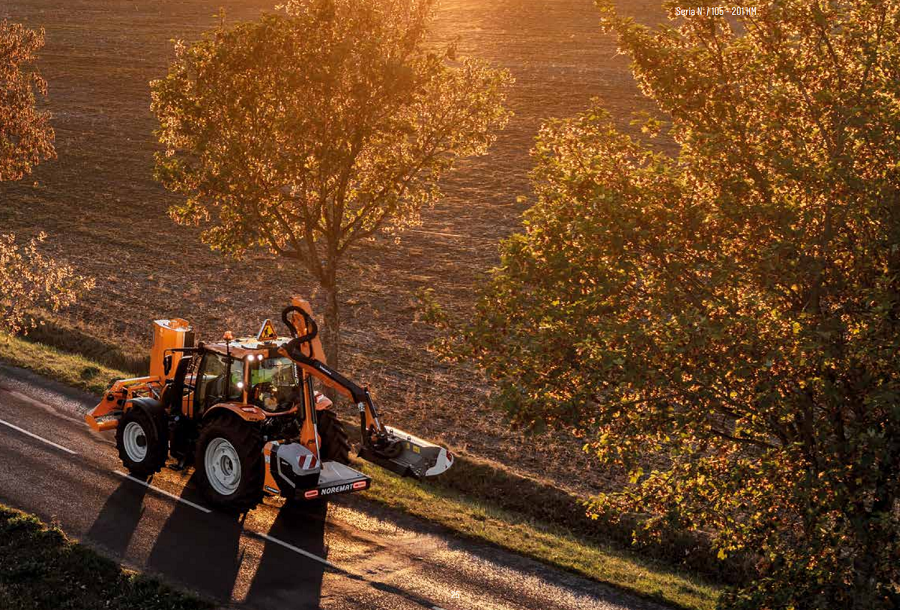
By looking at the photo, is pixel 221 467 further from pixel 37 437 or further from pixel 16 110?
pixel 16 110

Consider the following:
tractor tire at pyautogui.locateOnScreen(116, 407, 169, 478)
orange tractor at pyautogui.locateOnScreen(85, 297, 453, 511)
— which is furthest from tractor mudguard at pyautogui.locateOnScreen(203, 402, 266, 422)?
tractor tire at pyautogui.locateOnScreen(116, 407, 169, 478)

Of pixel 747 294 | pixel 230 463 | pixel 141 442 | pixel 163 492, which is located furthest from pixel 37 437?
pixel 747 294

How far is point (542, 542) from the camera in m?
16.6

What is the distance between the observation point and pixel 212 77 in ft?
65.5

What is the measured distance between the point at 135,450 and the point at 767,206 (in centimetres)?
1306

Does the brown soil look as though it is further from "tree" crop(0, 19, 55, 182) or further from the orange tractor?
"tree" crop(0, 19, 55, 182)

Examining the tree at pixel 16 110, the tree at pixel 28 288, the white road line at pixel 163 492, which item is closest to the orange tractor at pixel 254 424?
the white road line at pixel 163 492

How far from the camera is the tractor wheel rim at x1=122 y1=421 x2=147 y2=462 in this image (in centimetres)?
1780

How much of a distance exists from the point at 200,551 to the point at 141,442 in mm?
3888

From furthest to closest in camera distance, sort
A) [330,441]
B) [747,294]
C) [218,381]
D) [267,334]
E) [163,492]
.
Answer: [330,441], [163,492], [267,334], [218,381], [747,294]

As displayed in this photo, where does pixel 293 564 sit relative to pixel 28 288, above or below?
below

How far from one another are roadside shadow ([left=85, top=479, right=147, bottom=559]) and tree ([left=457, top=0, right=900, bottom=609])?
6960mm

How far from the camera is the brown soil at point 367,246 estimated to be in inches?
961

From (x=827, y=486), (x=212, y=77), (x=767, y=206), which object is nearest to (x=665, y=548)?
(x=827, y=486)
